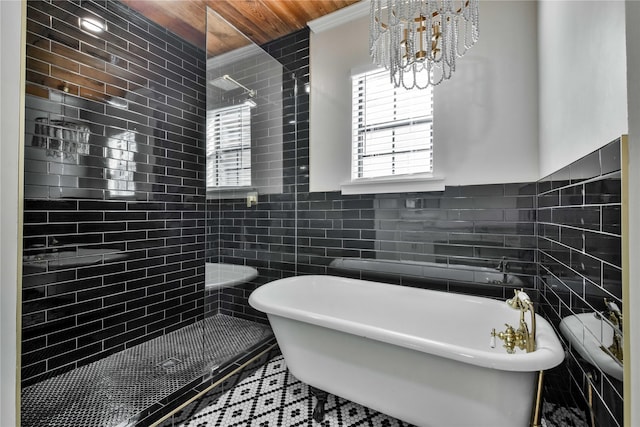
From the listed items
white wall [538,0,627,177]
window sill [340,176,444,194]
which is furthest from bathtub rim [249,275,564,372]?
window sill [340,176,444,194]

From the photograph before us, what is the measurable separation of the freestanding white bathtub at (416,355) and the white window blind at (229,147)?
92 centimetres

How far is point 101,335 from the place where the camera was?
230 cm

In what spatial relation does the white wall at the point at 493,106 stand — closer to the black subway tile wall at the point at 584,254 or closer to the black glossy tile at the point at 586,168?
the black subway tile wall at the point at 584,254

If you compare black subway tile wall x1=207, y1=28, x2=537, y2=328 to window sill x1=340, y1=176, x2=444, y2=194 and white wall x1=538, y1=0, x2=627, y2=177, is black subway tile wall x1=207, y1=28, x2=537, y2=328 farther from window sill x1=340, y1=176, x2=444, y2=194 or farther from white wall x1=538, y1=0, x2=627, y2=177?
white wall x1=538, y1=0, x2=627, y2=177

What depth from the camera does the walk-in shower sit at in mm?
1927

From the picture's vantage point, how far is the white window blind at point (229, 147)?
7.61 ft

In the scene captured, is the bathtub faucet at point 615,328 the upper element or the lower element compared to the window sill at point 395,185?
lower

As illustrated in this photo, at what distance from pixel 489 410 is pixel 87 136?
3.02 metres

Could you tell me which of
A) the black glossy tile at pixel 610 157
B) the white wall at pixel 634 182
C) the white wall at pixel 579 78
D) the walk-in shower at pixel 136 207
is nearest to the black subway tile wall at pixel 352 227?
the walk-in shower at pixel 136 207

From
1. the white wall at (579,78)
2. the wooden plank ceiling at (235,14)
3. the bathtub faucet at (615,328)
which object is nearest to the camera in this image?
the bathtub faucet at (615,328)

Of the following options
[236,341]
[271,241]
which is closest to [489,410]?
[236,341]

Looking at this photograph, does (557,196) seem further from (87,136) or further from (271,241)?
(87,136)

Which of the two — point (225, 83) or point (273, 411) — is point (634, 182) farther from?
point (225, 83)

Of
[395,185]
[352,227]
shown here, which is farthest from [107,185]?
[395,185]
